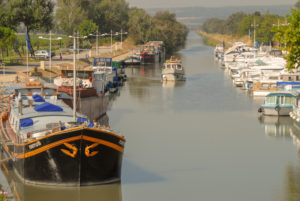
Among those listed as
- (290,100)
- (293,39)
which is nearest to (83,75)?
(290,100)

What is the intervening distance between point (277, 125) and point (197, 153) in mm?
12231

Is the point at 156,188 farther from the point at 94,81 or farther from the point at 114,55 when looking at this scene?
the point at 114,55

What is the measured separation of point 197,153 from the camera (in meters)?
42.4

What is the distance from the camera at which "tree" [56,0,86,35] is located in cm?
14850

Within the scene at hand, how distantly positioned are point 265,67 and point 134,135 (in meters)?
35.9

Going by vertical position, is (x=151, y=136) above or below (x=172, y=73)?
below

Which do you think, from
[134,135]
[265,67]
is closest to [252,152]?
[134,135]

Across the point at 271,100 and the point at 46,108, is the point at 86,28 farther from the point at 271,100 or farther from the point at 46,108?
the point at 46,108

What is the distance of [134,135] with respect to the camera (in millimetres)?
48344

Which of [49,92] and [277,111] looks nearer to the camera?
[49,92]

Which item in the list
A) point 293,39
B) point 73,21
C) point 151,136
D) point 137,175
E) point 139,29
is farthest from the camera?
point 139,29

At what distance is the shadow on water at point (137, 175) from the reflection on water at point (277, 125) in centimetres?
1452

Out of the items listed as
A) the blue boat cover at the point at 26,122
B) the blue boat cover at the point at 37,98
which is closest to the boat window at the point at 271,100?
the blue boat cover at the point at 37,98

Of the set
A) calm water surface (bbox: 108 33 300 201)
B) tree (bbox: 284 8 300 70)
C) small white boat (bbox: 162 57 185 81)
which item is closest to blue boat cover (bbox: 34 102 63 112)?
calm water surface (bbox: 108 33 300 201)
